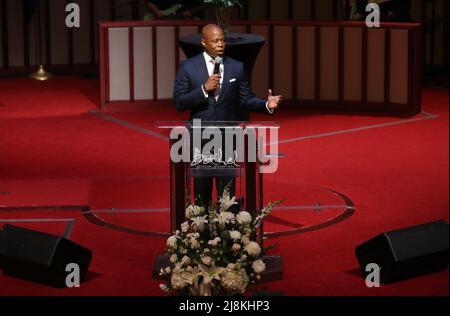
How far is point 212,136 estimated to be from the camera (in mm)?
6664

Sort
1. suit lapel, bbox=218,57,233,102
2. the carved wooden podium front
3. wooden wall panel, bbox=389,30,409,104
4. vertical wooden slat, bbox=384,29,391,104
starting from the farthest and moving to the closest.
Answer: vertical wooden slat, bbox=384,29,391,104, wooden wall panel, bbox=389,30,409,104, suit lapel, bbox=218,57,233,102, the carved wooden podium front

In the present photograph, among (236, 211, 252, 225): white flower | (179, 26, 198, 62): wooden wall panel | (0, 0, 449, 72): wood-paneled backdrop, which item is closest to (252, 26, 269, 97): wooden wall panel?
(179, 26, 198, 62): wooden wall panel

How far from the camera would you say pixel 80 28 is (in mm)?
16297

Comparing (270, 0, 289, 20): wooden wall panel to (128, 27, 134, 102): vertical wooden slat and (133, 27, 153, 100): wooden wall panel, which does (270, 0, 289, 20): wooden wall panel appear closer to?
(133, 27, 153, 100): wooden wall panel

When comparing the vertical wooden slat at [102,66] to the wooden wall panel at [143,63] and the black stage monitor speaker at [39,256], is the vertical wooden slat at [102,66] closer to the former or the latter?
the wooden wall panel at [143,63]

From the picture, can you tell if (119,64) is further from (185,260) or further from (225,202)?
(185,260)

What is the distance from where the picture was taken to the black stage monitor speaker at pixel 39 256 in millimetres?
6516

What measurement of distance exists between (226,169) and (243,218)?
1.40ft

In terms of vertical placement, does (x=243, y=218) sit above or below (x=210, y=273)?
above

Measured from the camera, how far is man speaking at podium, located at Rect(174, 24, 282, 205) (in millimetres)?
6996

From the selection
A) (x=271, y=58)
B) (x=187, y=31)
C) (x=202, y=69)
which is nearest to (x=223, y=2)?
(x=187, y=31)

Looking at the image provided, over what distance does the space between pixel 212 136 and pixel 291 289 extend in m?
1.05

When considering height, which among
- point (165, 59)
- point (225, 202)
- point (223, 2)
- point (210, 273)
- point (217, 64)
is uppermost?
point (223, 2)

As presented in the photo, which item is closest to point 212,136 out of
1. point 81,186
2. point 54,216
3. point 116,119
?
point 54,216
